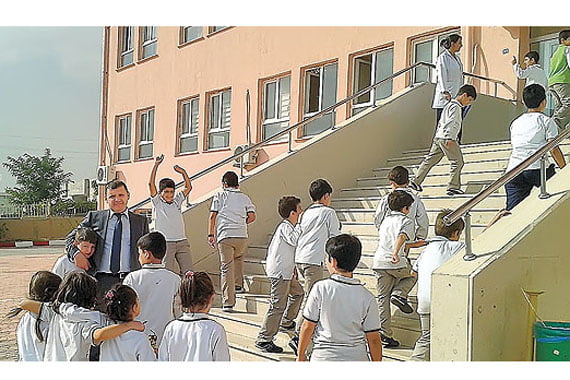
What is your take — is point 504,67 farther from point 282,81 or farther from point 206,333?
point 206,333

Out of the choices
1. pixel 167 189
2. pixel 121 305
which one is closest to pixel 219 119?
pixel 167 189

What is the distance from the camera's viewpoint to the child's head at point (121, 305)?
14.3ft

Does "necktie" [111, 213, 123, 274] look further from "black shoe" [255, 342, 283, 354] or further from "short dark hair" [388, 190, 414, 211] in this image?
"short dark hair" [388, 190, 414, 211]

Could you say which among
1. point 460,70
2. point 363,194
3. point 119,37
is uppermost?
point 119,37

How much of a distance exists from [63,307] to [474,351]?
9.36 feet

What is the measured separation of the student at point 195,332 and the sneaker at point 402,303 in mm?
2022

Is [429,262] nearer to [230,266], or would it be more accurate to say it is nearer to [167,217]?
[230,266]

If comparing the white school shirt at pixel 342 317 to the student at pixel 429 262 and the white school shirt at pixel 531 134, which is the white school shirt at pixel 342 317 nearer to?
the student at pixel 429 262

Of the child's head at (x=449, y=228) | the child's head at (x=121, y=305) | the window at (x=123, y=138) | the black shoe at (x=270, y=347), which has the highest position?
the window at (x=123, y=138)

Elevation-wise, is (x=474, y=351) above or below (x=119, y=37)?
below

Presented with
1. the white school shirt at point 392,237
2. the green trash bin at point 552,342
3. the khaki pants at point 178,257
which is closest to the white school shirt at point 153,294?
the white school shirt at point 392,237

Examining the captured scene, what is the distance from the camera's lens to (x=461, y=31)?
40.3 ft

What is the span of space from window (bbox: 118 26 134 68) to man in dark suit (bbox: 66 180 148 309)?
19.1 meters
